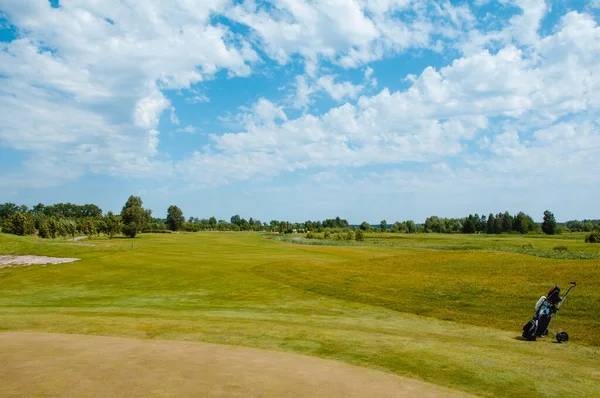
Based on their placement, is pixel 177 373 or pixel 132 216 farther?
pixel 132 216

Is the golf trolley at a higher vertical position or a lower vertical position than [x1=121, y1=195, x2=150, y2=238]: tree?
lower

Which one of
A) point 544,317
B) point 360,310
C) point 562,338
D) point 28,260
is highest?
point 544,317

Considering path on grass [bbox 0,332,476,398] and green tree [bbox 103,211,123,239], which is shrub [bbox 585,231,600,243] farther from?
green tree [bbox 103,211,123,239]

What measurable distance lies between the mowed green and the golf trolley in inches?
24.6

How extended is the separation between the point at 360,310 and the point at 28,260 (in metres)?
38.8

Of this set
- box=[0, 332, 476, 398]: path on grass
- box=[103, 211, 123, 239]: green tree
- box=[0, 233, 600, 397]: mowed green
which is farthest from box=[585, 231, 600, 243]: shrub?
box=[103, 211, 123, 239]: green tree

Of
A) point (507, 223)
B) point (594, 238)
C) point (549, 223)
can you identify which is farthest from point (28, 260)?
point (507, 223)

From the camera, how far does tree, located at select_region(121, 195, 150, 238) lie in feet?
416

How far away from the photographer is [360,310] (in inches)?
965

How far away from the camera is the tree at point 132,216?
4988 inches

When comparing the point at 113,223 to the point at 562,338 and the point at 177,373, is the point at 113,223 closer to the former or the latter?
the point at 177,373

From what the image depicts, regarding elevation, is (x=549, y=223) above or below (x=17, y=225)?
above

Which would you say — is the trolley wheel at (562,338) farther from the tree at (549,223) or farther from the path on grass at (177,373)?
the tree at (549,223)

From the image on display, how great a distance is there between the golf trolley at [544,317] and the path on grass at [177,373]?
9.18m
